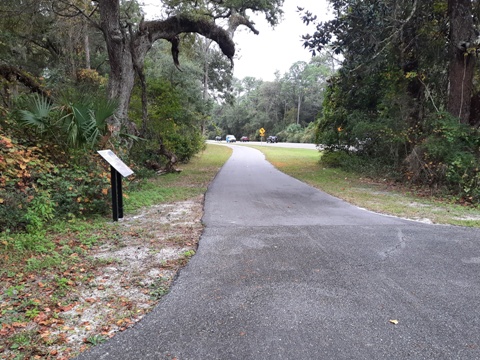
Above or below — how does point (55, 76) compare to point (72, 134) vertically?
above

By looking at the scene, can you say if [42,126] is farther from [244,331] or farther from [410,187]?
[410,187]

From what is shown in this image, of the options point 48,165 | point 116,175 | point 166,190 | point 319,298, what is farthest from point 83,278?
point 166,190

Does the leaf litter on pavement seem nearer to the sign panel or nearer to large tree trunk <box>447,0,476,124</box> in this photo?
the sign panel

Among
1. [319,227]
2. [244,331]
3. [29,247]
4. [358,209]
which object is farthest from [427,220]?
[29,247]

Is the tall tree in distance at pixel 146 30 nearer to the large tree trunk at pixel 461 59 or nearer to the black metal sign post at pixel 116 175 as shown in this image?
the black metal sign post at pixel 116 175

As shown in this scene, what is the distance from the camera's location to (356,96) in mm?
15766

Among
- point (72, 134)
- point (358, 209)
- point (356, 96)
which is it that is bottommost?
point (358, 209)

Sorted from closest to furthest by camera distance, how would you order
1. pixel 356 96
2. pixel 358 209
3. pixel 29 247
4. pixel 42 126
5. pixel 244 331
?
1. pixel 244 331
2. pixel 29 247
3. pixel 42 126
4. pixel 358 209
5. pixel 356 96

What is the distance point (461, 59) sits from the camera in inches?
403

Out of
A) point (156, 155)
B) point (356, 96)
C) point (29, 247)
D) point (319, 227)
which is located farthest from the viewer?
point (356, 96)

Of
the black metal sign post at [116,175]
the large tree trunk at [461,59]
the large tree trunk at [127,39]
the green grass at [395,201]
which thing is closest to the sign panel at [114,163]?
the black metal sign post at [116,175]

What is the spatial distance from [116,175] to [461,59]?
35.1 ft

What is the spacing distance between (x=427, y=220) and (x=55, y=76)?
1640 centimetres

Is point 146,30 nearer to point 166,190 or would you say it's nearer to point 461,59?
point 166,190
